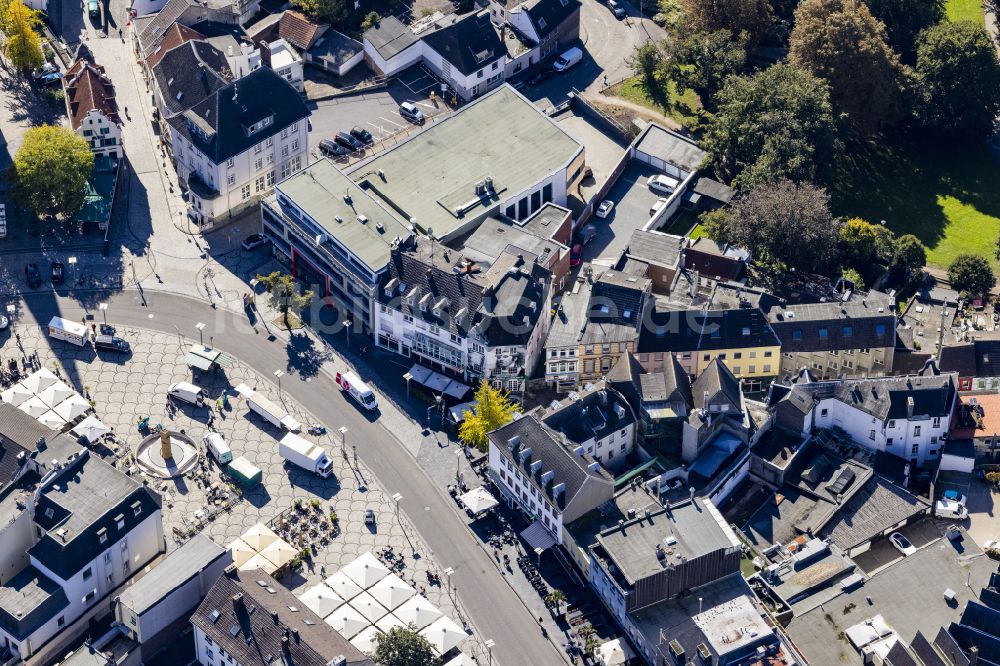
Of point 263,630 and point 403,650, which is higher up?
point 403,650

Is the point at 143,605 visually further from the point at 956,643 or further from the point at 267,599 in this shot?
the point at 956,643

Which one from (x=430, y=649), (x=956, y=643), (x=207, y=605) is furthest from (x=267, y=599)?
(x=956, y=643)

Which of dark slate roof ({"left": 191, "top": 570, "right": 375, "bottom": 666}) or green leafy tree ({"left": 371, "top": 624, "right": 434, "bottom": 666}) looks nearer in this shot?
dark slate roof ({"left": 191, "top": 570, "right": 375, "bottom": 666})

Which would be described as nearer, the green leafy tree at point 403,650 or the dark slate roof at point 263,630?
the dark slate roof at point 263,630
